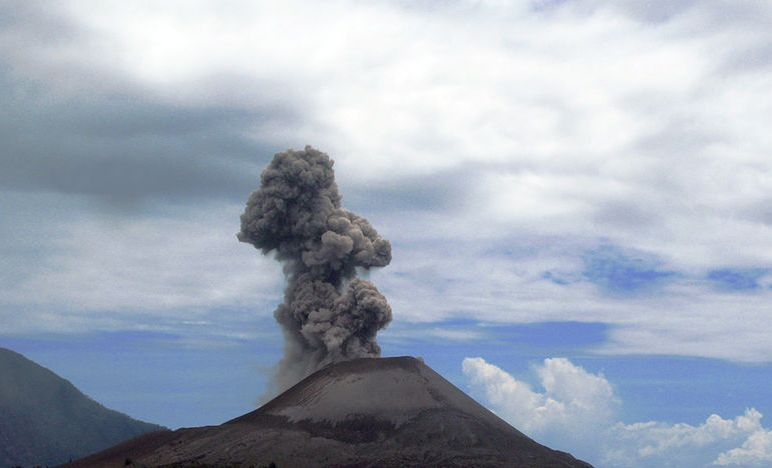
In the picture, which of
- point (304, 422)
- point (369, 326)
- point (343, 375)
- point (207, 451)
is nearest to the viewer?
point (207, 451)

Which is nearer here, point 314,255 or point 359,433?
point 359,433

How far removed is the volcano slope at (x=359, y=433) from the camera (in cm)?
14025

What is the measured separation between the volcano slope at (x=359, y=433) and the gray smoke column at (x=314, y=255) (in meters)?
9.34

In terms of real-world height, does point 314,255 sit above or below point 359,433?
above

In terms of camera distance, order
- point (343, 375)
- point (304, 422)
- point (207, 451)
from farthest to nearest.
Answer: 1. point (343, 375)
2. point (304, 422)
3. point (207, 451)

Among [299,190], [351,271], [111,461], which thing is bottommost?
[111,461]

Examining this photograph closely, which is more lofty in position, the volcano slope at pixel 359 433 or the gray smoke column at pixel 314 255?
the gray smoke column at pixel 314 255

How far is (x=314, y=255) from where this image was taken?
185 m


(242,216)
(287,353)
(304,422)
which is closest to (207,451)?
(304,422)

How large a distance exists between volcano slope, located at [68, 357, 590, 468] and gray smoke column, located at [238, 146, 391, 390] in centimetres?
934

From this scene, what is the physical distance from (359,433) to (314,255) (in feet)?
156

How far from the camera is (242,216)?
643 feet

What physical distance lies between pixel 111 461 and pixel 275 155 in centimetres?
7355

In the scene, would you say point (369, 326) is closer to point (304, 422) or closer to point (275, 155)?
point (304, 422)
